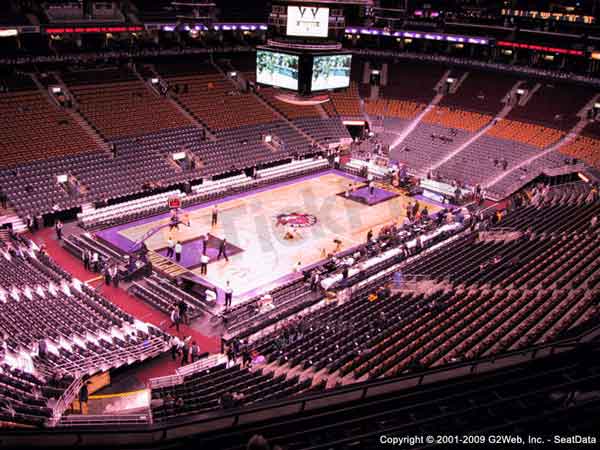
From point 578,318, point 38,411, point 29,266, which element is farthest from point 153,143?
point 578,318

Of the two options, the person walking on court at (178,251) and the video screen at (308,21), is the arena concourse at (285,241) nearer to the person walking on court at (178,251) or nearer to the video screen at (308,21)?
the video screen at (308,21)

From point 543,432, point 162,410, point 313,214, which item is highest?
point 543,432

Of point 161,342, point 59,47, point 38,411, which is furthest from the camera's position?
point 59,47

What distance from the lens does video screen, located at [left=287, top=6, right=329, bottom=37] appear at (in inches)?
1047

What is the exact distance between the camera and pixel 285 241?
2917 centimetres

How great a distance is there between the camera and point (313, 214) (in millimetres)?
32938

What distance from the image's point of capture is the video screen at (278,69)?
89.4 feet

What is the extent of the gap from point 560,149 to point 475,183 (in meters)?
7.28

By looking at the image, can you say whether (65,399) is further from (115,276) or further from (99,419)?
(115,276)

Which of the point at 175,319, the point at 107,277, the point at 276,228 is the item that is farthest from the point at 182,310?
the point at 276,228

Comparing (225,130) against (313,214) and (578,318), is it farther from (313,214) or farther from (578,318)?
(578,318)

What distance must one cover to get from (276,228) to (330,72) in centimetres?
883

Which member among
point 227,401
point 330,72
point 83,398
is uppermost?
point 330,72

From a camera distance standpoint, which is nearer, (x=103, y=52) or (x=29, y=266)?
(x=29, y=266)
